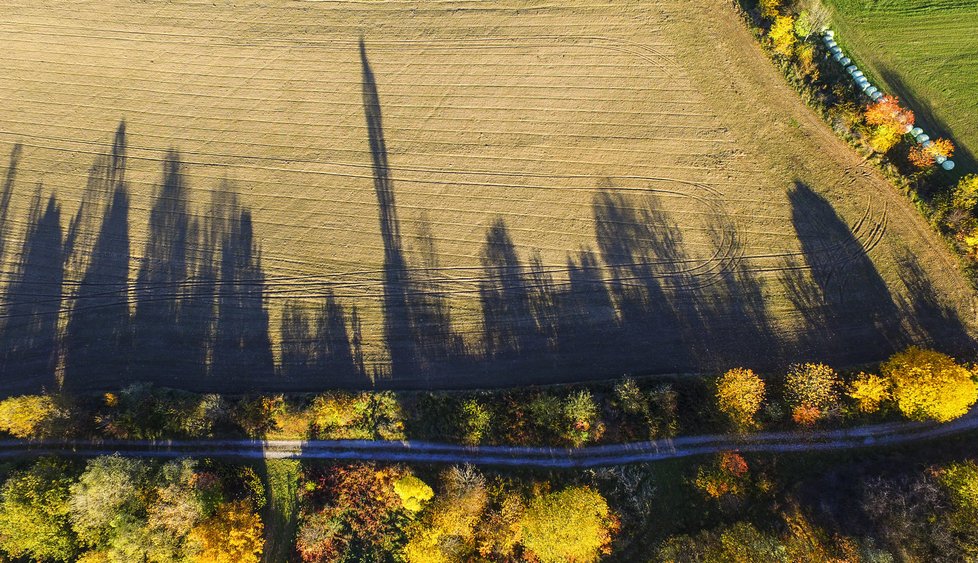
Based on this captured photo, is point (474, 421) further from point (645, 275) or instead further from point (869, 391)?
point (869, 391)

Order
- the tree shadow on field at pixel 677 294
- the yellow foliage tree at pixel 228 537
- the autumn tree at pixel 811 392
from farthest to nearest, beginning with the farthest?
the tree shadow on field at pixel 677 294, the autumn tree at pixel 811 392, the yellow foliage tree at pixel 228 537

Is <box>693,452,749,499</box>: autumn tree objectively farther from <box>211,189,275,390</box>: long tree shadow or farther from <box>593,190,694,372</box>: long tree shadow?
<box>211,189,275,390</box>: long tree shadow

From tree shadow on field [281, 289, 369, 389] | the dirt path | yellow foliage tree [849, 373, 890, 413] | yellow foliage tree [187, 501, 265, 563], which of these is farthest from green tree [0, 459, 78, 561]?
yellow foliage tree [849, 373, 890, 413]

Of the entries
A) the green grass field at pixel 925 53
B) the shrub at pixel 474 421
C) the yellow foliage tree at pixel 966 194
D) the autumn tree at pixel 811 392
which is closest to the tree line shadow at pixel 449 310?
the shrub at pixel 474 421

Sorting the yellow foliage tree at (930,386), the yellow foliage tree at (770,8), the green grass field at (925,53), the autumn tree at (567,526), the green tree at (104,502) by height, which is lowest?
the autumn tree at (567,526)

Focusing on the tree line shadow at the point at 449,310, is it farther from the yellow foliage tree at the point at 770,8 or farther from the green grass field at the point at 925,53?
the yellow foliage tree at the point at 770,8

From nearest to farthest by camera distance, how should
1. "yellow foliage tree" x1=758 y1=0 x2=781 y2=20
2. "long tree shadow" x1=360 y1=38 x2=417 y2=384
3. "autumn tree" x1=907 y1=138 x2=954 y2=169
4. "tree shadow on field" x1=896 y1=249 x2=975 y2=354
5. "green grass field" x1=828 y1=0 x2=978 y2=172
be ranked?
"tree shadow on field" x1=896 y1=249 x2=975 y2=354 → "autumn tree" x1=907 y1=138 x2=954 y2=169 → "long tree shadow" x1=360 y1=38 x2=417 y2=384 → "green grass field" x1=828 y1=0 x2=978 y2=172 → "yellow foliage tree" x1=758 y1=0 x2=781 y2=20

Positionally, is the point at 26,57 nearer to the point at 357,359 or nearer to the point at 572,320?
the point at 357,359
